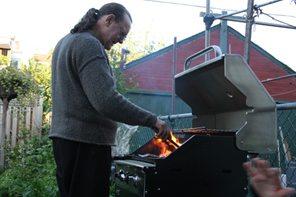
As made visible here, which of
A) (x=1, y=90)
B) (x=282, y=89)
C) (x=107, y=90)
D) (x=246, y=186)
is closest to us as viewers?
(x=107, y=90)

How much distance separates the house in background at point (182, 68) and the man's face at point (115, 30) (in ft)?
31.0

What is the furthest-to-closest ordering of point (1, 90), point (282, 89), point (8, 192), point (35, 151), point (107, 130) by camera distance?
1. point (282, 89)
2. point (1, 90)
3. point (35, 151)
4. point (8, 192)
5. point (107, 130)

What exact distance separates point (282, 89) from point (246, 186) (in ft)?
46.4

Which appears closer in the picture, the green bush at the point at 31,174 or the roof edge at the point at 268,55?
the green bush at the point at 31,174

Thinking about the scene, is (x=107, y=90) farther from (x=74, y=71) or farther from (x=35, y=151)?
(x=35, y=151)

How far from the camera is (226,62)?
2051 mm

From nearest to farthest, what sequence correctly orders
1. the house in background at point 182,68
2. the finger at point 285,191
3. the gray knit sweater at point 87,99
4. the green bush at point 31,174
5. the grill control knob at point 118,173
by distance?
the finger at point 285,191
the gray knit sweater at point 87,99
the grill control knob at point 118,173
the green bush at point 31,174
the house in background at point 182,68

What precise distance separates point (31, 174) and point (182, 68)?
1022 cm

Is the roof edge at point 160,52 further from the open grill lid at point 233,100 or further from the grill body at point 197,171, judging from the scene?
the grill body at point 197,171

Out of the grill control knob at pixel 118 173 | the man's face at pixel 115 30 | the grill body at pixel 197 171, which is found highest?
the man's face at pixel 115 30

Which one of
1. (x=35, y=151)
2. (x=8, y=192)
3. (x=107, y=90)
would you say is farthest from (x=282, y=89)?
(x=107, y=90)

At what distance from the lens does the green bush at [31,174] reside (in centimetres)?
352

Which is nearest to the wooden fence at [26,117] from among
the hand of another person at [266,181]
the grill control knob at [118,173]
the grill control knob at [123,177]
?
the grill control knob at [118,173]

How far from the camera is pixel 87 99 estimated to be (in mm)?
1751
